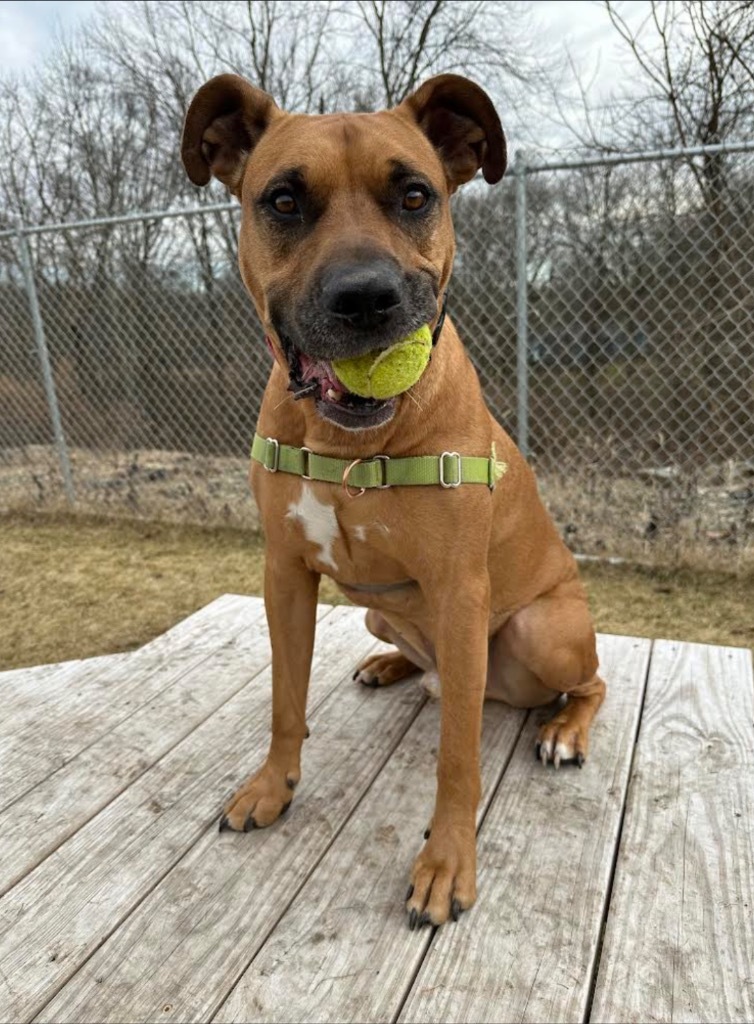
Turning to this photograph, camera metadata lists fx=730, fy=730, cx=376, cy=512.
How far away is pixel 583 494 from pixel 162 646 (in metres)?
3.27

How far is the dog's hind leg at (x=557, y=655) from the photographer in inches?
85.6

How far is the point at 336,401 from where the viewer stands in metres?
1.66

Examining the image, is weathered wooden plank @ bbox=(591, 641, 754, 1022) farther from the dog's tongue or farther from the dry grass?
the dry grass

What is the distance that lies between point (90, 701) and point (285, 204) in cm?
187

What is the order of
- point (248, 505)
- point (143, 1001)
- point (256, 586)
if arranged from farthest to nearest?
point (248, 505) < point (256, 586) < point (143, 1001)

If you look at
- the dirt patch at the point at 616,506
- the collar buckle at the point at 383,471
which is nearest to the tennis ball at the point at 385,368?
the collar buckle at the point at 383,471

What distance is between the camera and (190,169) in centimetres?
195

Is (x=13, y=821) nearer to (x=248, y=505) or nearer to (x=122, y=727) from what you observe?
(x=122, y=727)

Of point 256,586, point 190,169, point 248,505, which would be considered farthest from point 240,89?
point 248,505

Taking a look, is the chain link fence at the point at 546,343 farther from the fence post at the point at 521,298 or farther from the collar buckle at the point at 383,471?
the collar buckle at the point at 383,471

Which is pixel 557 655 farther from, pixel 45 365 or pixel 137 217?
pixel 45 365

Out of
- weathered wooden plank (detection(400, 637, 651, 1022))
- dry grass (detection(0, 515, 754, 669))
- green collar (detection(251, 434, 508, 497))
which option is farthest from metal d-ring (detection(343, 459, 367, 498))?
dry grass (detection(0, 515, 754, 669))

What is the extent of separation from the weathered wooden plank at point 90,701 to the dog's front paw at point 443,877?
120 centimetres

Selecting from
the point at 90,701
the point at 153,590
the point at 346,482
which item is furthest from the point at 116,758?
the point at 153,590
